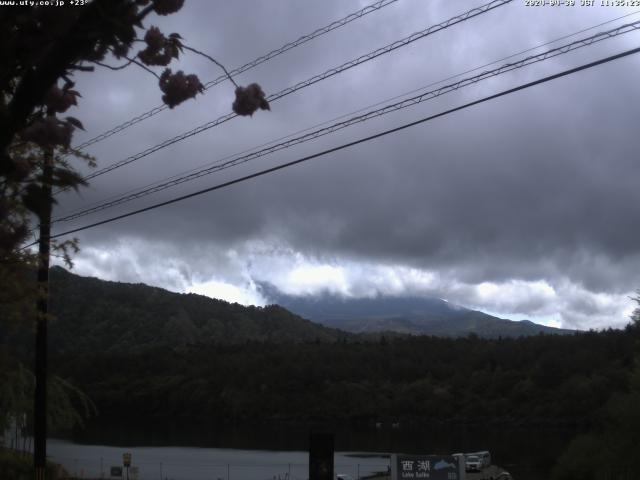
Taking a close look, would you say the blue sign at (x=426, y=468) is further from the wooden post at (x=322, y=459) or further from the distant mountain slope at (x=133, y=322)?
the distant mountain slope at (x=133, y=322)

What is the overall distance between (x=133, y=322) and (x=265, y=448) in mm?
92922

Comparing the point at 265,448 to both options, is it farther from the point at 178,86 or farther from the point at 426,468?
the point at 178,86

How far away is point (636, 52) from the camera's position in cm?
1003

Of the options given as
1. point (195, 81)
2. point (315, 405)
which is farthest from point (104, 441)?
point (195, 81)

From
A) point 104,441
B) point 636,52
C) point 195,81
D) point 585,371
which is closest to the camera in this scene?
point 195,81

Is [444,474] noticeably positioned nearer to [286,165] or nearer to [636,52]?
[286,165]

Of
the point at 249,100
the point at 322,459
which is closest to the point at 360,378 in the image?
the point at 322,459

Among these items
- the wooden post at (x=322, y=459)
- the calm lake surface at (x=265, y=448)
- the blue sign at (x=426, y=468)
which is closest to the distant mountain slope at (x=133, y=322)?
the calm lake surface at (x=265, y=448)

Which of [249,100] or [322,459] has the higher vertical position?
[249,100]

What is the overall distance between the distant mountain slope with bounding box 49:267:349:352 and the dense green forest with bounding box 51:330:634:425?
1540 cm

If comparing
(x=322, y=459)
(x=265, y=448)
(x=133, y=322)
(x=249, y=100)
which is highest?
(x=133, y=322)

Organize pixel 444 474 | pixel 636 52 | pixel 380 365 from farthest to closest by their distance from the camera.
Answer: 1. pixel 380 365
2. pixel 444 474
3. pixel 636 52

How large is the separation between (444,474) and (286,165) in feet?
70.5

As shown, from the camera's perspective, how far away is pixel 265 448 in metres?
86.4
